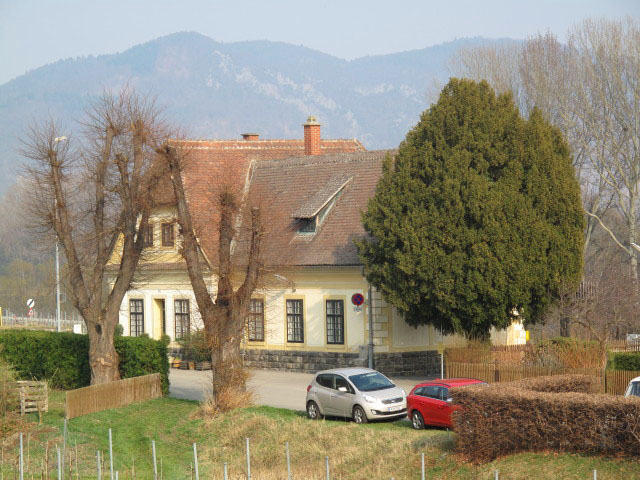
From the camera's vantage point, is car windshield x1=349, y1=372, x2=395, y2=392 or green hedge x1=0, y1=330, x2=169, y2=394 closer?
car windshield x1=349, y1=372, x2=395, y2=392

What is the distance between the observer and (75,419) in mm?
29000

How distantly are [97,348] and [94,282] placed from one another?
225 centimetres

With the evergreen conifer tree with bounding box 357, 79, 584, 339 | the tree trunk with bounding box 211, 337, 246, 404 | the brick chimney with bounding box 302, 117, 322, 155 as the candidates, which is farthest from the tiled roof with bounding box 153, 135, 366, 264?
the tree trunk with bounding box 211, 337, 246, 404

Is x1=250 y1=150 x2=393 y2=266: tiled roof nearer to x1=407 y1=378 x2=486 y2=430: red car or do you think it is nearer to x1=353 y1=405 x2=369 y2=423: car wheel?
x1=353 y1=405 x2=369 y2=423: car wheel

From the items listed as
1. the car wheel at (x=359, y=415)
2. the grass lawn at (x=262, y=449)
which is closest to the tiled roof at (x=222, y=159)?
the grass lawn at (x=262, y=449)

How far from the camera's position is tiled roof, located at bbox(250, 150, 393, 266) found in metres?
38.6

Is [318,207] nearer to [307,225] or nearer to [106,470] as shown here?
[307,225]

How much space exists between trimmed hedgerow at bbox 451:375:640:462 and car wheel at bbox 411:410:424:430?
392cm

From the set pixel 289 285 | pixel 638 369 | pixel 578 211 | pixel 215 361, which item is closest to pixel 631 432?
pixel 638 369

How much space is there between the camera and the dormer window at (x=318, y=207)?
39.6 meters

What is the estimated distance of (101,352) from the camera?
107 feet

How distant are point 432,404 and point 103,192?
14272 mm

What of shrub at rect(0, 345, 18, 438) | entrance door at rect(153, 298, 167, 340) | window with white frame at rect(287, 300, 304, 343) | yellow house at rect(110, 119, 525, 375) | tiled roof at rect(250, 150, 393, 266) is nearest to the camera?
Result: shrub at rect(0, 345, 18, 438)

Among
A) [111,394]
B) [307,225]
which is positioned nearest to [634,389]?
[111,394]
